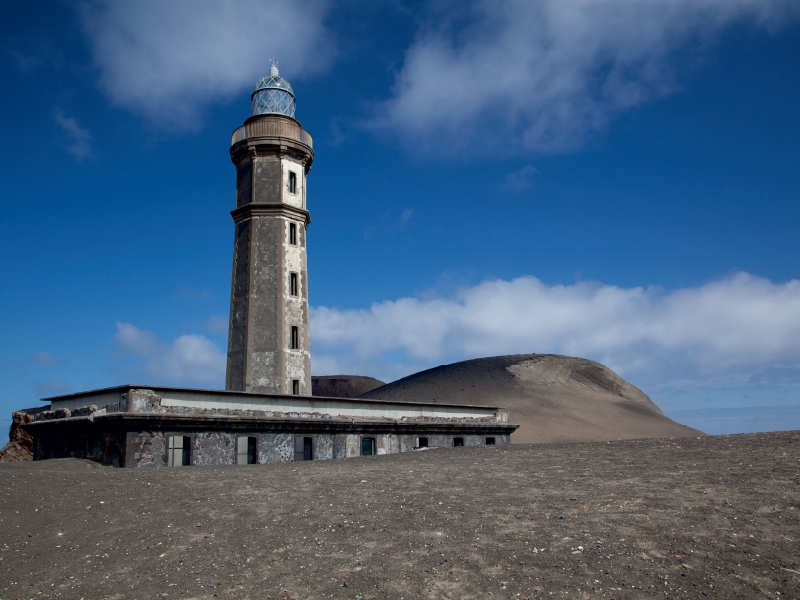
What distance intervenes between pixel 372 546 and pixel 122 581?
143 inches

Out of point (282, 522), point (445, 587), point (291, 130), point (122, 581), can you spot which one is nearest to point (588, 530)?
point (445, 587)

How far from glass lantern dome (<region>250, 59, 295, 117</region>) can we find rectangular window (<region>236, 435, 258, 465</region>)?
55.5ft

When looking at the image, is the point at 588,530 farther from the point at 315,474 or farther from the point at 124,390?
the point at 124,390

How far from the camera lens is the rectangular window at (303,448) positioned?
875 inches

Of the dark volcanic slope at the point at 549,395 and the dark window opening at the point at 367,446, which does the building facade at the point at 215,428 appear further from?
the dark volcanic slope at the point at 549,395

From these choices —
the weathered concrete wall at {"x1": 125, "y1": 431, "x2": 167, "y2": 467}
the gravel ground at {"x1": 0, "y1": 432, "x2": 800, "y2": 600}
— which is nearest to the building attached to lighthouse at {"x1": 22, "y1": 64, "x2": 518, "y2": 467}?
the weathered concrete wall at {"x1": 125, "y1": 431, "x2": 167, "y2": 467}

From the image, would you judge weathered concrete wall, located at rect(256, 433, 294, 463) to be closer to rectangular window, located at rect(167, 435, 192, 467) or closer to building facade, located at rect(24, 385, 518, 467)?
building facade, located at rect(24, 385, 518, 467)

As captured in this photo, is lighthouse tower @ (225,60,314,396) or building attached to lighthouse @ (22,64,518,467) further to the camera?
lighthouse tower @ (225,60,314,396)

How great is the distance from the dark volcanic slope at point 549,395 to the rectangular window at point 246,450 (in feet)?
99.5

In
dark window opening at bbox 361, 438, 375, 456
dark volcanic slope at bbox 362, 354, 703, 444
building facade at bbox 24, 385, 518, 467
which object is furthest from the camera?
dark volcanic slope at bbox 362, 354, 703, 444

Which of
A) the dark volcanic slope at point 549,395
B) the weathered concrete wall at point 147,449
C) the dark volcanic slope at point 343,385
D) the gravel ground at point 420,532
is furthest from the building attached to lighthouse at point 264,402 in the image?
the dark volcanic slope at point 343,385

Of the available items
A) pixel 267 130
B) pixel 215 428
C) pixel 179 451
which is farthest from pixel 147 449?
pixel 267 130

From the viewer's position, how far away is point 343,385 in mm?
83000

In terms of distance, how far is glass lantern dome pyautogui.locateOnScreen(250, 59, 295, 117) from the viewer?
30.9 m
